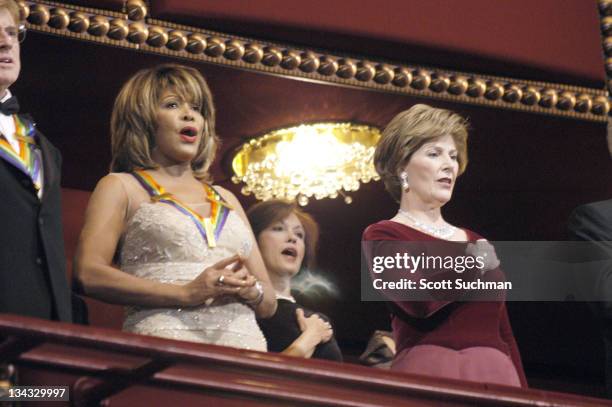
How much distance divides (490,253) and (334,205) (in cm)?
103

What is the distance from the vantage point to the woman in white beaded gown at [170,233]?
2.47 meters

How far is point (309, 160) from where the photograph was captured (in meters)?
3.48

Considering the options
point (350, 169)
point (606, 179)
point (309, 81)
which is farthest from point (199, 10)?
point (606, 179)

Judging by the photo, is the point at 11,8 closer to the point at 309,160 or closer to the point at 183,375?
the point at 183,375

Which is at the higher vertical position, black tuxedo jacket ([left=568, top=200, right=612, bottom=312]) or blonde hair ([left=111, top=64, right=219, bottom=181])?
blonde hair ([left=111, top=64, right=219, bottom=181])

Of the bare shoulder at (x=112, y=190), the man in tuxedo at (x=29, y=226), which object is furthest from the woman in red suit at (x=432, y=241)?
the man in tuxedo at (x=29, y=226)

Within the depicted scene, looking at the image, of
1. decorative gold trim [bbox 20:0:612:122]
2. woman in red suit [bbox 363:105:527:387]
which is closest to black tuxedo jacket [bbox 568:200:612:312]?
woman in red suit [bbox 363:105:527:387]

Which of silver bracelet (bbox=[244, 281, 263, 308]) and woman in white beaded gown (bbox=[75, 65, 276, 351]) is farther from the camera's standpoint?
silver bracelet (bbox=[244, 281, 263, 308])

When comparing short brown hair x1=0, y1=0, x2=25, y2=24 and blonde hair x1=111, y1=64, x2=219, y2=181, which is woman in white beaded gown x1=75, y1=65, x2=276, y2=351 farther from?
short brown hair x1=0, y1=0, x2=25, y2=24

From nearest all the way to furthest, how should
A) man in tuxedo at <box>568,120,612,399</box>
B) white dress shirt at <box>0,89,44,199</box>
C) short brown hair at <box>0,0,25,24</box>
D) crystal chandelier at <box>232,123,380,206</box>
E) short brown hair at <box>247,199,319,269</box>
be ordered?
1. white dress shirt at <box>0,89,44,199</box>
2. short brown hair at <box>0,0,25,24</box>
3. man in tuxedo at <box>568,120,612,399</box>
4. short brown hair at <box>247,199,319,269</box>
5. crystal chandelier at <box>232,123,380,206</box>

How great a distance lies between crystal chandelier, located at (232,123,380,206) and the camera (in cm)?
346

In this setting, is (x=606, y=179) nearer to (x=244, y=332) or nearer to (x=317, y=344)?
(x=317, y=344)

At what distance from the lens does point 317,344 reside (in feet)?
9.61

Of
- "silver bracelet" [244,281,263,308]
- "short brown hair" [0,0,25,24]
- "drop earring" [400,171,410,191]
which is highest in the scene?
"short brown hair" [0,0,25,24]
